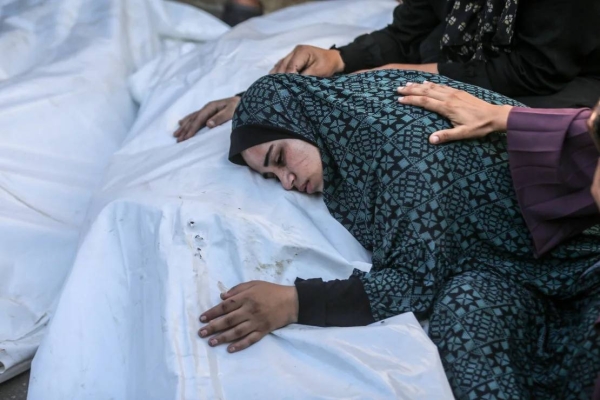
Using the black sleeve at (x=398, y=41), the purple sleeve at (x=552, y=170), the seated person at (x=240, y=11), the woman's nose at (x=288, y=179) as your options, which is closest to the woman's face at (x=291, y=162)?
the woman's nose at (x=288, y=179)

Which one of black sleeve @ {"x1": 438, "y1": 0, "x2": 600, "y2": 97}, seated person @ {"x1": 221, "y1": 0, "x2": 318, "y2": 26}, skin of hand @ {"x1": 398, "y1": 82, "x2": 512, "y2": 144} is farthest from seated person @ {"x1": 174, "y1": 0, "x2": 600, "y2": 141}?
seated person @ {"x1": 221, "y1": 0, "x2": 318, "y2": 26}

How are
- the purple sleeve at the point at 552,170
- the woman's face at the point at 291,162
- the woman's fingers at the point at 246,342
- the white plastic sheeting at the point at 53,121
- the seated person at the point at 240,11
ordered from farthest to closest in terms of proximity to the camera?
the seated person at the point at 240,11
the white plastic sheeting at the point at 53,121
the woman's face at the point at 291,162
the woman's fingers at the point at 246,342
the purple sleeve at the point at 552,170

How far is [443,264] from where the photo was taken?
5.64 ft

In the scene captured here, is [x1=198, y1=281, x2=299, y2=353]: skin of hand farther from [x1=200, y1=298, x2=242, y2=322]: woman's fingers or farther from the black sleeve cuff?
the black sleeve cuff

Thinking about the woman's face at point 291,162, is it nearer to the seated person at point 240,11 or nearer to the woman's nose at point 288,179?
the woman's nose at point 288,179

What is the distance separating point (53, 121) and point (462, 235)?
1478mm

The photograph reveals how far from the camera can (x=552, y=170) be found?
158 centimetres

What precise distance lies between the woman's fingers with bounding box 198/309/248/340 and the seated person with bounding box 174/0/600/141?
830 mm

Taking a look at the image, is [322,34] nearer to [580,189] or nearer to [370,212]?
[370,212]

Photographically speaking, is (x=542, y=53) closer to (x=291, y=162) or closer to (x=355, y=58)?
(x=355, y=58)

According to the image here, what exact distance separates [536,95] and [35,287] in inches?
63.4

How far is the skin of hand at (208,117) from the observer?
232cm

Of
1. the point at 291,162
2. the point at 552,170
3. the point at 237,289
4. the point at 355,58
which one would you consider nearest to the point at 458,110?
the point at 552,170

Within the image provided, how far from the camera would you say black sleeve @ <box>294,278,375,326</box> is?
5.60ft
